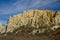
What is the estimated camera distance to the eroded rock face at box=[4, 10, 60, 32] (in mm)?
87062

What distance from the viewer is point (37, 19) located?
93.4 metres

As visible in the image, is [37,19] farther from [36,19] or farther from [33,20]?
[33,20]

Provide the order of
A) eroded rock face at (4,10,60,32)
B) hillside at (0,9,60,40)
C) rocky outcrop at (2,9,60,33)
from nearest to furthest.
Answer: hillside at (0,9,60,40)
rocky outcrop at (2,9,60,33)
eroded rock face at (4,10,60,32)

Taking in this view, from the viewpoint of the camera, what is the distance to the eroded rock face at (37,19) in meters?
87.1

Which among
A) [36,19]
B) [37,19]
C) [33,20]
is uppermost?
[37,19]

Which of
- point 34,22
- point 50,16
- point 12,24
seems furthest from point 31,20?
point 12,24

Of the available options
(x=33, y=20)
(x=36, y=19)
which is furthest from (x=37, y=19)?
(x=33, y=20)

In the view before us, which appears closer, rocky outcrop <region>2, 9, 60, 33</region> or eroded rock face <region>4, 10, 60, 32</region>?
rocky outcrop <region>2, 9, 60, 33</region>

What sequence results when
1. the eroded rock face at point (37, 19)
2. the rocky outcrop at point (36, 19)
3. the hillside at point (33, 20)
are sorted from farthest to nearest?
the eroded rock face at point (37, 19) → the rocky outcrop at point (36, 19) → the hillside at point (33, 20)

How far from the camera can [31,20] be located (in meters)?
96.1

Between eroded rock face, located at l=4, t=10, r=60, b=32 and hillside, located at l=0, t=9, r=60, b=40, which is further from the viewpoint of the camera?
eroded rock face, located at l=4, t=10, r=60, b=32

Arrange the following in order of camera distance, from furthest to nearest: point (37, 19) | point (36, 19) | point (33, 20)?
1. point (33, 20)
2. point (36, 19)
3. point (37, 19)

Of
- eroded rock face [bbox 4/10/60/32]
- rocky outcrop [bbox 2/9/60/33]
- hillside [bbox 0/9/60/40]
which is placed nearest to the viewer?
hillside [bbox 0/9/60/40]

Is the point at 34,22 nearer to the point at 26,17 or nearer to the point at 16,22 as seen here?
the point at 26,17
